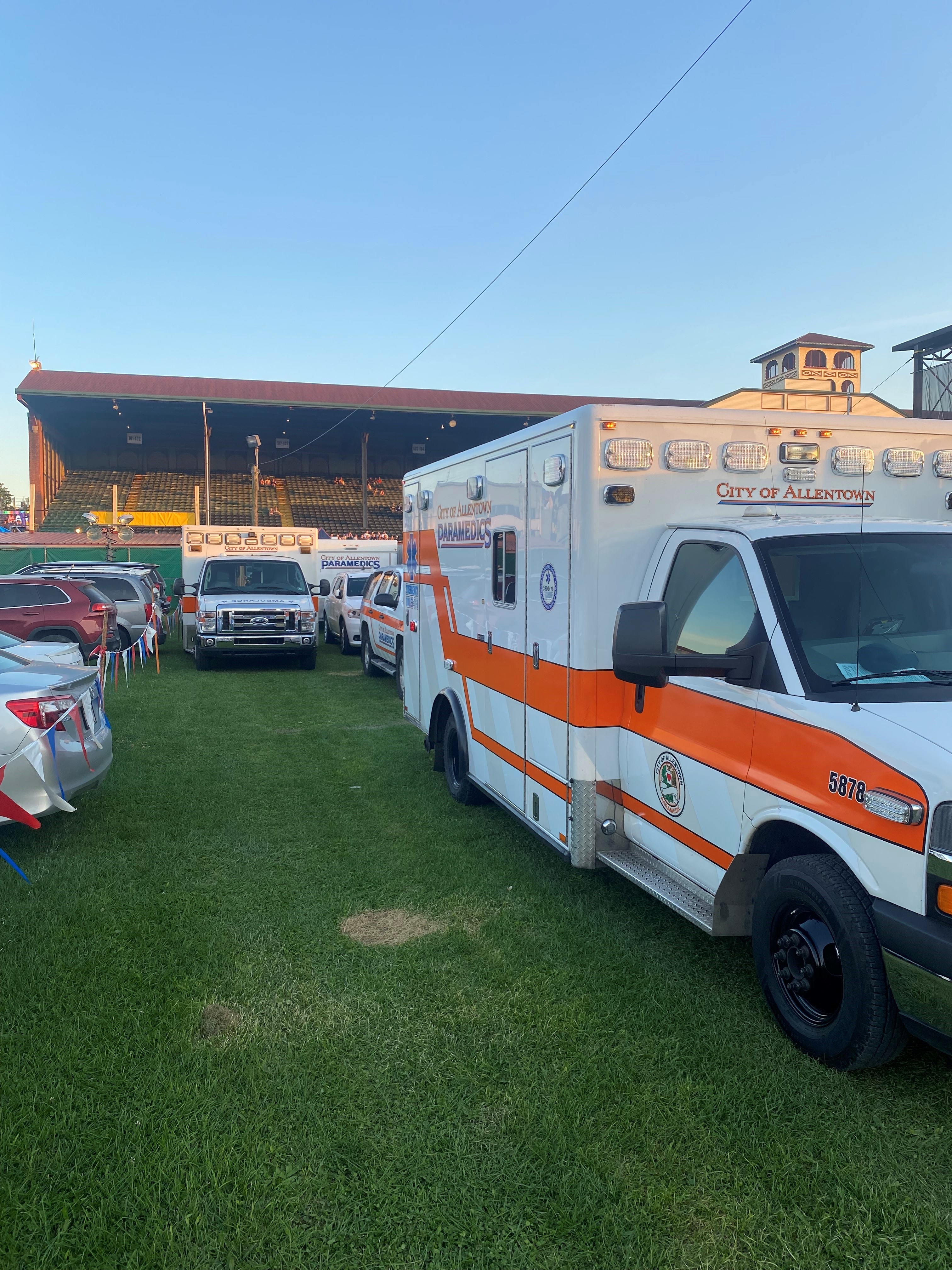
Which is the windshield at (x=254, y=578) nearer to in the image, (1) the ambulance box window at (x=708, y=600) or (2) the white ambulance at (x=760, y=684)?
(2) the white ambulance at (x=760, y=684)

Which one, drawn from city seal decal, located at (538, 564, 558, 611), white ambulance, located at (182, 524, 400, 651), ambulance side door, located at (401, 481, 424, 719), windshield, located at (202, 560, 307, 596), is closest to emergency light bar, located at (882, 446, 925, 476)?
city seal decal, located at (538, 564, 558, 611)

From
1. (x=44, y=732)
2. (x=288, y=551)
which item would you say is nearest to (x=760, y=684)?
(x=44, y=732)

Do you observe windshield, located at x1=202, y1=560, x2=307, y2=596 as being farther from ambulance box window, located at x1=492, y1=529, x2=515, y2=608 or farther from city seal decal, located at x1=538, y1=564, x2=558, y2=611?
city seal decal, located at x1=538, y1=564, x2=558, y2=611

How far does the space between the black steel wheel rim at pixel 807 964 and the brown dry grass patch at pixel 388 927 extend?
6.16 ft

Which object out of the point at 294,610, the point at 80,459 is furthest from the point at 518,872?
the point at 80,459

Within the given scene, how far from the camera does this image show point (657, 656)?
3.86 meters

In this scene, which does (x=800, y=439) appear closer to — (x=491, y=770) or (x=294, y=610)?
(x=491, y=770)

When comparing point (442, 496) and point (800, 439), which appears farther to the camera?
point (442, 496)

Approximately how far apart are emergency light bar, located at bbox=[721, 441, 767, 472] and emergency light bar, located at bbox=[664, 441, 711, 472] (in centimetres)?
10

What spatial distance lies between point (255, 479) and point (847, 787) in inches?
1422

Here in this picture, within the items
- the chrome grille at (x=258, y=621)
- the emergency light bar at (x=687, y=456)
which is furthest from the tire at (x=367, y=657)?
the emergency light bar at (x=687, y=456)

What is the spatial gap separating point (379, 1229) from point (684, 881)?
84.0 inches

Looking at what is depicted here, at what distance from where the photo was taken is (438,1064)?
142 inches

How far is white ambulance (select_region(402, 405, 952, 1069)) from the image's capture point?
318cm
